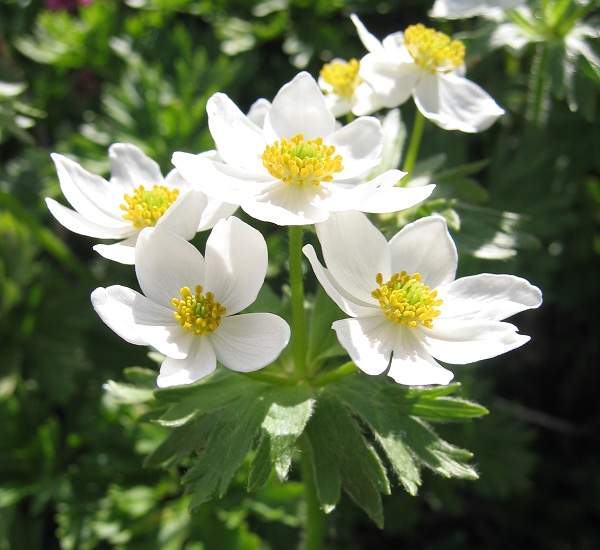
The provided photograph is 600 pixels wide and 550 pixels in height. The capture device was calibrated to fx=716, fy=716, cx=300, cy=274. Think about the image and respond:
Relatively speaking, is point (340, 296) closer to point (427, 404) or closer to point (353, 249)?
point (353, 249)

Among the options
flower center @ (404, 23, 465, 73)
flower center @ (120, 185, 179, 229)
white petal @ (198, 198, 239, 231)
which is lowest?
flower center @ (120, 185, 179, 229)

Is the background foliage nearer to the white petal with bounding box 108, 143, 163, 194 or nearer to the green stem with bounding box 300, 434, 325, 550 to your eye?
the green stem with bounding box 300, 434, 325, 550

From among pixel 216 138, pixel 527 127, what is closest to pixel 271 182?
pixel 216 138

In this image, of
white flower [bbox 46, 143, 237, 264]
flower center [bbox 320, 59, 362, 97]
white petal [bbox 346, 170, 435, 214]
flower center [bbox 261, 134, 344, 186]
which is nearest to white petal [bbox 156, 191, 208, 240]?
white flower [bbox 46, 143, 237, 264]

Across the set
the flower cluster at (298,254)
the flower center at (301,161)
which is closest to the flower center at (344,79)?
the flower cluster at (298,254)

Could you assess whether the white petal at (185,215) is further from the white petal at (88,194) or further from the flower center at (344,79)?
the flower center at (344,79)

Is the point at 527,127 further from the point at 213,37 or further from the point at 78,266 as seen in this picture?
the point at 78,266
